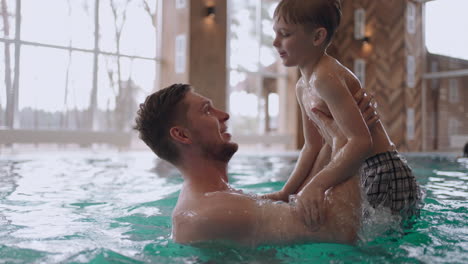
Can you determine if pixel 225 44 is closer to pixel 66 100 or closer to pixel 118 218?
pixel 66 100

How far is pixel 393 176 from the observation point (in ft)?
6.84

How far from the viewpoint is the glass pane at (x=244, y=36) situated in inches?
530

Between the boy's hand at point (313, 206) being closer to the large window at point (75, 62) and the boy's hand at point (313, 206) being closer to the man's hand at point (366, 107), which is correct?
the man's hand at point (366, 107)

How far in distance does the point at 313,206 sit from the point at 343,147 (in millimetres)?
261

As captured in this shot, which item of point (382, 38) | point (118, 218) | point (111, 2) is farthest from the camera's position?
point (382, 38)

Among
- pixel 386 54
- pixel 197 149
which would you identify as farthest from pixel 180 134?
pixel 386 54

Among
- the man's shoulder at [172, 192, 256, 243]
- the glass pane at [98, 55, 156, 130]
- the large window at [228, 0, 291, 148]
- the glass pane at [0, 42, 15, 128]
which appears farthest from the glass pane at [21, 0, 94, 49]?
the man's shoulder at [172, 192, 256, 243]

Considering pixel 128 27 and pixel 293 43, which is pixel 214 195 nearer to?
pixel 293 43

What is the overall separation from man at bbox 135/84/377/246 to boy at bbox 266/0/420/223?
0.08 meters

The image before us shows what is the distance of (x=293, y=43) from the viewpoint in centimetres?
185

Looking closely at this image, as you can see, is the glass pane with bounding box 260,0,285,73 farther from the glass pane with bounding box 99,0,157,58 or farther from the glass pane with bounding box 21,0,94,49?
the glass pane with bounding box 21,0,94,49

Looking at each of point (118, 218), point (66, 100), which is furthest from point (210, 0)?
point (118, 218)

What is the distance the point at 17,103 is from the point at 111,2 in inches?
143

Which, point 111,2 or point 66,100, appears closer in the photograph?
point 66,100
